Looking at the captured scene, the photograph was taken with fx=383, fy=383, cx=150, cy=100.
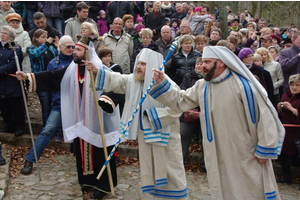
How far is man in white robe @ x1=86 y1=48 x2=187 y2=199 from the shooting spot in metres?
4.67

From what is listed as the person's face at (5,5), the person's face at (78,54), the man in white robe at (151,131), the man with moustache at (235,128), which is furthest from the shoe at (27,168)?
the person's face at (5,5)

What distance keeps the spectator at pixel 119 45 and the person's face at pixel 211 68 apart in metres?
4.49

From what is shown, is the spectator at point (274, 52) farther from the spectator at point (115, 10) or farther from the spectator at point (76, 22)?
the spectator at point (115, 10)

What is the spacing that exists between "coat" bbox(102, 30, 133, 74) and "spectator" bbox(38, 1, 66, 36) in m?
2.58

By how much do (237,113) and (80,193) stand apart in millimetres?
2796

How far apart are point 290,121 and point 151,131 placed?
2.83m

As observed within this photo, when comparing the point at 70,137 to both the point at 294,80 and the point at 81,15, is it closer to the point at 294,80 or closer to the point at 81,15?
the point at 294,80

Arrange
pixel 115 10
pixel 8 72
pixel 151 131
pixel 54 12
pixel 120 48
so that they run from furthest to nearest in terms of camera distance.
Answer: pixel 115 10, pixel 54 12, pixel 120 48, pixel 8 72, pixel 151 131

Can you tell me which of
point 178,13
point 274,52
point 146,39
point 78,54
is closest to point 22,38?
point 146,39

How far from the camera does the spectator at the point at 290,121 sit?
20.4ft

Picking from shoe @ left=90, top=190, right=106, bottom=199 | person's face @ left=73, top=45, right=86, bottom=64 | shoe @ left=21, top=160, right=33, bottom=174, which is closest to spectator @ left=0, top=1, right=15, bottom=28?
shoe @ left=21, top=160, right=33, bottom=174

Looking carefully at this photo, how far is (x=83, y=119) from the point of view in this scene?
18.1 ft

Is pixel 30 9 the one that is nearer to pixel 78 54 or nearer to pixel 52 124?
pixel 52 124

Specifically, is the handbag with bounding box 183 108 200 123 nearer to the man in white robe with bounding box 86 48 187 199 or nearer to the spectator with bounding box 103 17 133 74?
the man in white robe with bounding box 86 48 187 199
